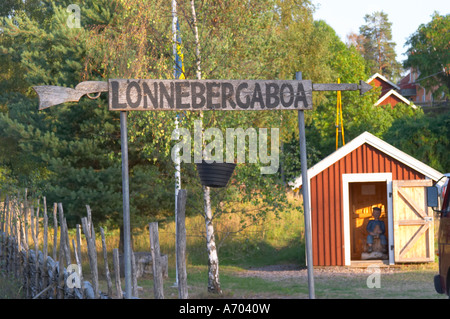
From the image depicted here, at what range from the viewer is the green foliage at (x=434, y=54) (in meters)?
49.2

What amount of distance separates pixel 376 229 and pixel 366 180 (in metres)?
2.00

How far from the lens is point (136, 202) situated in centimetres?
1875

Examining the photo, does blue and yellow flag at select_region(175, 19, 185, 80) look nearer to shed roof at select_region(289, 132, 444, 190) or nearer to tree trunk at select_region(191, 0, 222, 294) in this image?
tree trunk at select_region(191, 0, 222, 294)

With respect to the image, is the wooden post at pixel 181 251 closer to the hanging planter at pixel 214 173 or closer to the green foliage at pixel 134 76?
the hanging planter at pixel 214 173

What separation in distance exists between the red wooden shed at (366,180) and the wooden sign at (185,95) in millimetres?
9646

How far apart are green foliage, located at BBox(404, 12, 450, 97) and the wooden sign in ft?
144

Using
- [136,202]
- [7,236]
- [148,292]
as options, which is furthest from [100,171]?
[148,292]

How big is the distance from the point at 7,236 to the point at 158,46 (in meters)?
6.22

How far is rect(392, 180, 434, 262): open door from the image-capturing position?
17.1 metres

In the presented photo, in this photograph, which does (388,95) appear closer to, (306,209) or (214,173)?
(214,173)

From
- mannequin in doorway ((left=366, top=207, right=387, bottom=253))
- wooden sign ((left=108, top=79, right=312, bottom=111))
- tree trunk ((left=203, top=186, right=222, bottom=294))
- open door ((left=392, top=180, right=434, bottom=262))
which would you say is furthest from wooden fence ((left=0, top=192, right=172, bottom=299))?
mannequin in doorway ((left=366, top=207, right=387, bottom=253))

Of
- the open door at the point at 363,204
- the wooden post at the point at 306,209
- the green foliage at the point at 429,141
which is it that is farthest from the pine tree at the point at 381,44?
the wooden post at the point at 306,209

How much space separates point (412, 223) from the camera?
1720cm

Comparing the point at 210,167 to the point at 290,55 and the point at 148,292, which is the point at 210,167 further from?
the point at 290,55
